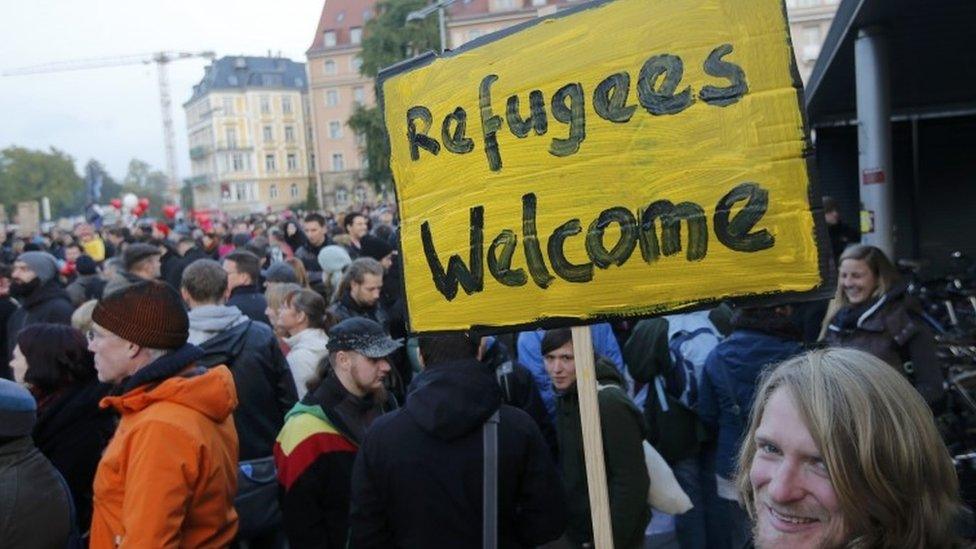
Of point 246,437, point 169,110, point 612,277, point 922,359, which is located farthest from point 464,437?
point 169,110

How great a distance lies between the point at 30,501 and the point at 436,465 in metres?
1.37

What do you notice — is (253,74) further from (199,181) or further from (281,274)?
(281,274)

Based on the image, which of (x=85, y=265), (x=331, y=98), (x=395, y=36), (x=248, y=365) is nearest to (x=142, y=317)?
(x=248, y=365)

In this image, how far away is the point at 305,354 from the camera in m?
5.16

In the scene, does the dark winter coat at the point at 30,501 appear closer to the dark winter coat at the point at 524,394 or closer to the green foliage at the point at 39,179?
the dark winter coat at the point at 524,394

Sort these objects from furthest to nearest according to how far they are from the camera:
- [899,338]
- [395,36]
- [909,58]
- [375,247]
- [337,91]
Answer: [337,91] → [395,36] → [909,58] → [375,247] → [899,338]

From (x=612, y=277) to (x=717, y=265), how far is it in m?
0.30

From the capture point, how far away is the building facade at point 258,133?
Result: 105500 millimetres

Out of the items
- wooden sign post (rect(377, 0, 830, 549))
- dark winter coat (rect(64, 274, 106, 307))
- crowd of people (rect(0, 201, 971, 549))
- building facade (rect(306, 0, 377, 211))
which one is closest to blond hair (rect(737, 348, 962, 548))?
crowd of people (rect(0, 201, 971, 549))

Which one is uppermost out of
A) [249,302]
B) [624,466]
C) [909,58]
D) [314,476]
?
[909,58]

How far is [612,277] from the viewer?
2.56m

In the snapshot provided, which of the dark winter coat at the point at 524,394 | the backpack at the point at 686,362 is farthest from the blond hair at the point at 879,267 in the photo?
the dark winter coat at the point at 524,394

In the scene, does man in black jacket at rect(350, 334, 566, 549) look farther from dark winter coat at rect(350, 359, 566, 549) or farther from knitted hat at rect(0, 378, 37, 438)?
knitted hat at rect(0, 378, 37, 438)

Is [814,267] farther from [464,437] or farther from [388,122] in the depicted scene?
[388,122]
